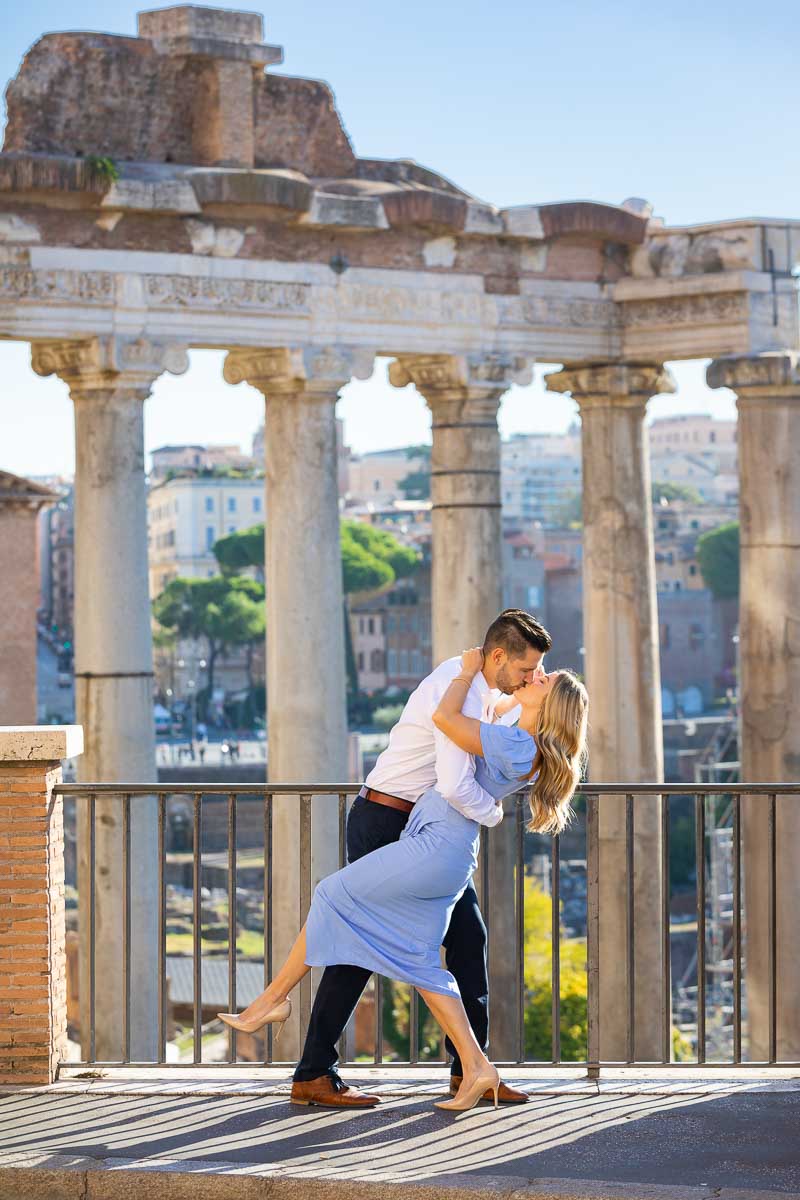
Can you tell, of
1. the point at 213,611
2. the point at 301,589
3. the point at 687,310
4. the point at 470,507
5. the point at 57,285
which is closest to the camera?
the point at 57,285

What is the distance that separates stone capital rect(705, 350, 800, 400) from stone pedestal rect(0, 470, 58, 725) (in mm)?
12698

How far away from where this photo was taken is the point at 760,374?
15617 millimetres

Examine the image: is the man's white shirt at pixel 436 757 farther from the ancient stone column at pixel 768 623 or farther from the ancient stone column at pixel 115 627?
the ancient stone column at pixel 768 623

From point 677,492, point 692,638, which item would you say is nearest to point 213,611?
point 692,638

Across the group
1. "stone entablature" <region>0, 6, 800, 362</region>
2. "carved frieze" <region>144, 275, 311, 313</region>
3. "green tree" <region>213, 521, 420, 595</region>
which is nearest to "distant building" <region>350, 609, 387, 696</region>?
"green tree" <region>213, 521, 420, 595</region>

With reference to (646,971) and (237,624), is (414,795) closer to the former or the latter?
(646,971)

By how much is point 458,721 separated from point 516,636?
41cm

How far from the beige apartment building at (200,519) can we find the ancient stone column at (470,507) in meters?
103

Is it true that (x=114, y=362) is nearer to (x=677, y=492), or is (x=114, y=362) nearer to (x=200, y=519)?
(x=200, y=519)

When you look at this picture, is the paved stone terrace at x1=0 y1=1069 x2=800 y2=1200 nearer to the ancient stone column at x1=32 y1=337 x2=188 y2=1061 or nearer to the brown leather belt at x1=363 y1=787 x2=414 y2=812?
the brown leather belt at x1=363 y1=787 x2=414 y2=812

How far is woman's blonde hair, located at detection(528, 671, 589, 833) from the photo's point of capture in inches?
305

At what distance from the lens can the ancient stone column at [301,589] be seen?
1473cm

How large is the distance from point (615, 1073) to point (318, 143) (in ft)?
29.3

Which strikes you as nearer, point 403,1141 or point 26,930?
point 403,1141
